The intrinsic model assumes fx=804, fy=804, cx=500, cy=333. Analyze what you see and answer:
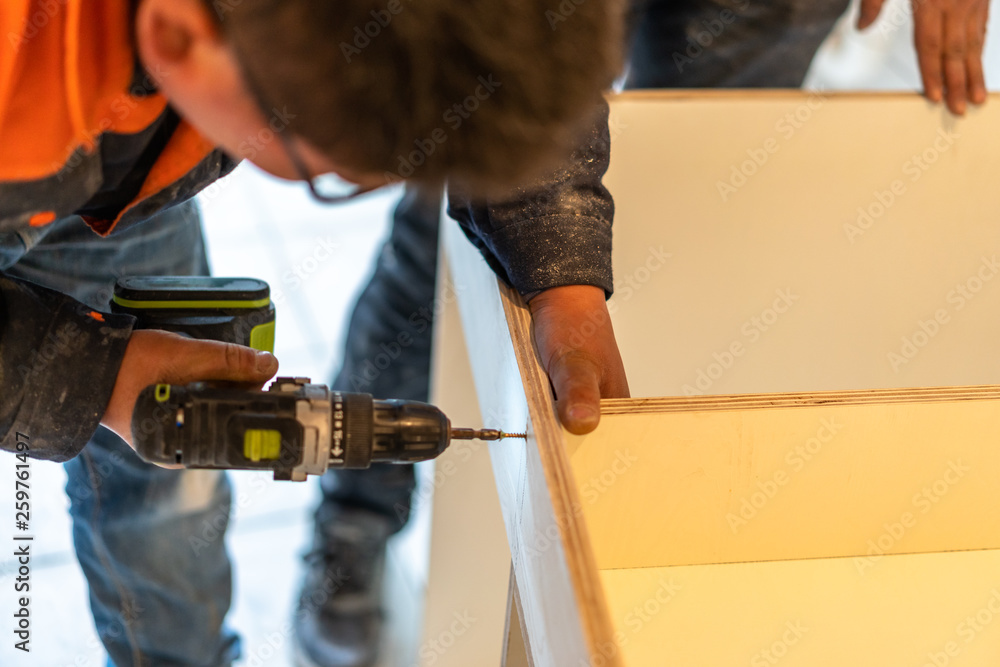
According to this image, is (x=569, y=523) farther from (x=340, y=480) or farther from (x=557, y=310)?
(x=340, y=480)

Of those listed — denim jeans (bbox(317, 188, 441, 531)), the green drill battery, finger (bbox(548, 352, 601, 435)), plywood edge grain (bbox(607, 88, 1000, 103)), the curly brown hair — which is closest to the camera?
the curly brown hair

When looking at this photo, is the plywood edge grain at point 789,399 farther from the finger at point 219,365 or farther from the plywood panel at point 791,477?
the finger at point 219,365

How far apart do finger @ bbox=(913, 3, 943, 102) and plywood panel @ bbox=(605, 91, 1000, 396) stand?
0.03 meters

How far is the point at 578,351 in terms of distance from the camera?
0.77 metres

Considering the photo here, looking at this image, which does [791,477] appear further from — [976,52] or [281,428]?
[976,52]

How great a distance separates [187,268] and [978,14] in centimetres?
121

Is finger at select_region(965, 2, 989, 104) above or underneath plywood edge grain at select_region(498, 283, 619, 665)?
above

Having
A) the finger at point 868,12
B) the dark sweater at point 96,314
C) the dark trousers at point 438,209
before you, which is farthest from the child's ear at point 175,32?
the finger at point 868,12

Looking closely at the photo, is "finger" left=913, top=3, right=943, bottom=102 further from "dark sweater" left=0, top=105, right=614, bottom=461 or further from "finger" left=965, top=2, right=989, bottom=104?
"dark sweater" left=0, top=105, right=614, bottom=461

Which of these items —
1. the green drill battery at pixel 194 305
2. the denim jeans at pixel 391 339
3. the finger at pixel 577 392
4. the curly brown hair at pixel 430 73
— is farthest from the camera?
the denim jeans at pixel 391 339

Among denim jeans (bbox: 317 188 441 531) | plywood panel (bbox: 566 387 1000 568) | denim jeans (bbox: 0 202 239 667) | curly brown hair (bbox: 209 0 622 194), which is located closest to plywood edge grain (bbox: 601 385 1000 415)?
plywood panel (bbox: 566 387 1000 568)

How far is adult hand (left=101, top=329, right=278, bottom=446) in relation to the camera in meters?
0.77

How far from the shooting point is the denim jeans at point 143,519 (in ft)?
3.18

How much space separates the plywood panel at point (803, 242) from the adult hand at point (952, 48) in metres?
0.03
